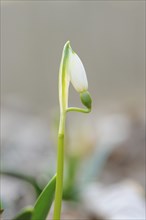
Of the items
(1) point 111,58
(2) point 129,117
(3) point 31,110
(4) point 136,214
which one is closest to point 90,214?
(4) point 136,214

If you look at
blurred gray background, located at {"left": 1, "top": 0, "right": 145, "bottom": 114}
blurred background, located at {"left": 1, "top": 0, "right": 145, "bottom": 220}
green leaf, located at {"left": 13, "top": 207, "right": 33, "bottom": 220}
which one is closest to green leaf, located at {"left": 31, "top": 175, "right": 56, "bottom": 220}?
green leaf, located at {"left": 13, "top": 207, "right": 33, "bottom": 220}

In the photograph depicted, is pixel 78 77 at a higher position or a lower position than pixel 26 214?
higher

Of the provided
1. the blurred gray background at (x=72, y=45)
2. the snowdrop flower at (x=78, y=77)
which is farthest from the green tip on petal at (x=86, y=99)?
the blurred gray background at (x=72, y=45)

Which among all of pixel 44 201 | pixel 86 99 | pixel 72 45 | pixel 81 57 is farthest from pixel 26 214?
pixel 81 57

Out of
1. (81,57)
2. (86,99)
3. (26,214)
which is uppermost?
(81,57)

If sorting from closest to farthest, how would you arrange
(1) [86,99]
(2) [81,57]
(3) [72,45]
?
(1) [86,99] → (3) [72,45] → (2) [81,57]

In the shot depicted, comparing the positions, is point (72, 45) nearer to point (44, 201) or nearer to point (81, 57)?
point (81, 57)

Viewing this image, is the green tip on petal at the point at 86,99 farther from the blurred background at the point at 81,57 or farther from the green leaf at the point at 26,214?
the blurred background at the point at 81,57
